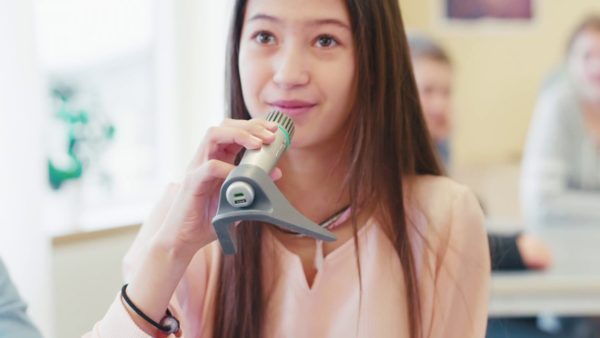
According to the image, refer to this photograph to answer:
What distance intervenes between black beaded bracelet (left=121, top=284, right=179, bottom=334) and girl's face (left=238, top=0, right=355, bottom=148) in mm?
258

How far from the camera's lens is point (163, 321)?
2.74 feet

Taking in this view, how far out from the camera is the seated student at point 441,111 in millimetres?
2076

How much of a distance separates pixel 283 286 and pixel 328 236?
0.73 feet

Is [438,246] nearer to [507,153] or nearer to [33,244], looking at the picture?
[33,244]

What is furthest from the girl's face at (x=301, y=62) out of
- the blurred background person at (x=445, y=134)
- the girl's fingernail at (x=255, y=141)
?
the blurred background person at (x=445, y=134)

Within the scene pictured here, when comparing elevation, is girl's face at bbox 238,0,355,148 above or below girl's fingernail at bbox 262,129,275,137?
above

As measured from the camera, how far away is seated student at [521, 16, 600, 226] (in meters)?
2.74

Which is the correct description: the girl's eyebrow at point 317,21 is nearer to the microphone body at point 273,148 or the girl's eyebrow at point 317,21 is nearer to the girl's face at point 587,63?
the microphone body at point 273,148

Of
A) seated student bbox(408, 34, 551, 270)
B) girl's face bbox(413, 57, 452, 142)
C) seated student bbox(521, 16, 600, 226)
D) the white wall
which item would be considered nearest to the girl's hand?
the white wall

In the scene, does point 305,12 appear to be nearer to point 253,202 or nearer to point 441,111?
point 253,202

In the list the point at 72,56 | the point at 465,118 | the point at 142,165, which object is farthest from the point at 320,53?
the point at 465,118

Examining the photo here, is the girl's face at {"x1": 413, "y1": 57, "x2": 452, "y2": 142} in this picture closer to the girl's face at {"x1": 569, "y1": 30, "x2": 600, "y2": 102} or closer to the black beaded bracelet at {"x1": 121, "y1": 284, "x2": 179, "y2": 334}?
the girl's face at {"x1": 569, "y1": 30, "x2": 600, "y2": 102}

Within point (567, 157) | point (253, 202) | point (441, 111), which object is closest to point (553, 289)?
point (441, 111)

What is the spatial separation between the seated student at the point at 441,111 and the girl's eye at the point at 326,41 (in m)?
1.23
